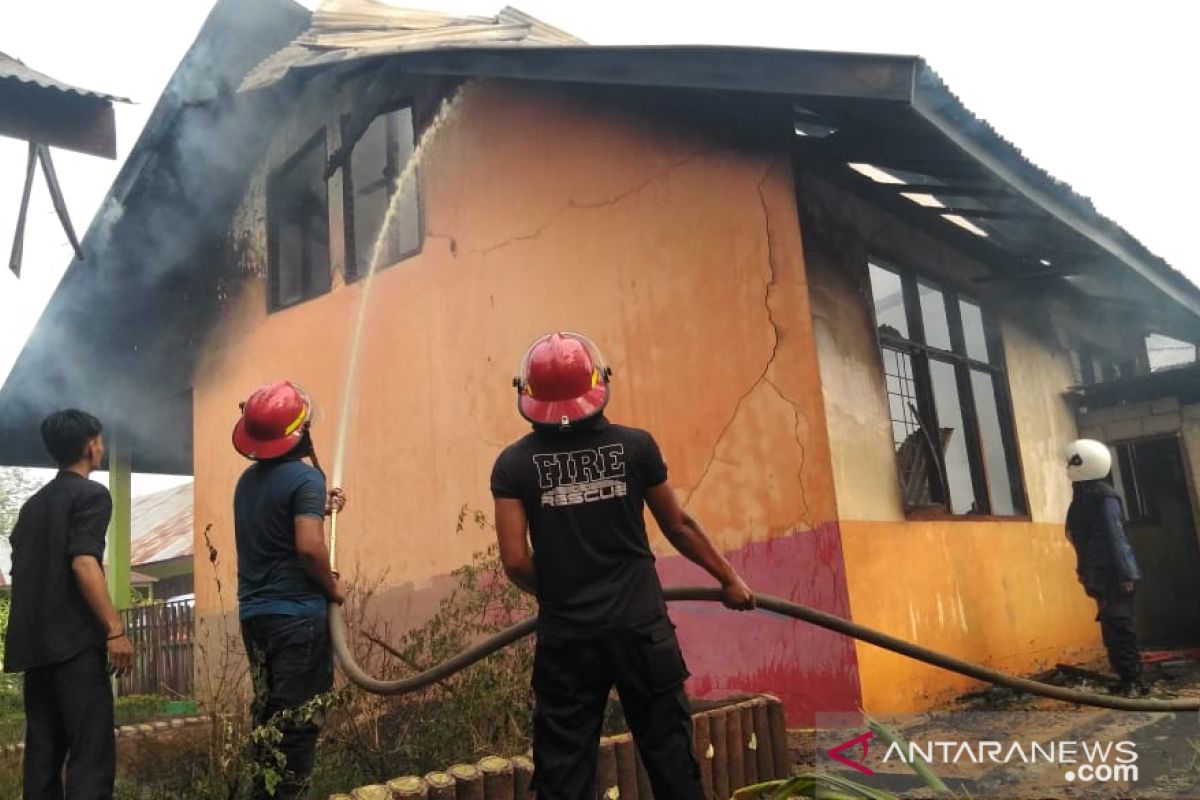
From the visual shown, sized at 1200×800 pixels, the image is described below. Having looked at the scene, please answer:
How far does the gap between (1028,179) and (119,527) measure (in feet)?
33.5

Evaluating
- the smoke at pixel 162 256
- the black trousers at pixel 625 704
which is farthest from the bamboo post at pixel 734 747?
the smoke at pixel 162 256

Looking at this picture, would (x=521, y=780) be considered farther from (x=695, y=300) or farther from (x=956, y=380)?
(x=956, y=380)

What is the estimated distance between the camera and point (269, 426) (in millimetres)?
3561

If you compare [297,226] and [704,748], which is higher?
[297,226]

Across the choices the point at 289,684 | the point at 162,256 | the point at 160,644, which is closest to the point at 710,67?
the point at 289,684

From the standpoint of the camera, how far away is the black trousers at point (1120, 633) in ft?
19.5

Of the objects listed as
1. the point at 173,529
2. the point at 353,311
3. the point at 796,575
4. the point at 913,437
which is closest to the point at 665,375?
the point at 796,575

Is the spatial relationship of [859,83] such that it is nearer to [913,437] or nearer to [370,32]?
[913,437]

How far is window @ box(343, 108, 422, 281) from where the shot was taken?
305 inches

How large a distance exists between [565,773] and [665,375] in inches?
140

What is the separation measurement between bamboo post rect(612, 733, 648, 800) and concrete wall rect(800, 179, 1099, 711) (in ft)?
6.64

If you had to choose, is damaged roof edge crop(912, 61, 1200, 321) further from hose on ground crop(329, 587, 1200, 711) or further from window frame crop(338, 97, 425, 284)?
window frame crop(338, 97, 425, 284)

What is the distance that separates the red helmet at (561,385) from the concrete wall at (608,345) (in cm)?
278

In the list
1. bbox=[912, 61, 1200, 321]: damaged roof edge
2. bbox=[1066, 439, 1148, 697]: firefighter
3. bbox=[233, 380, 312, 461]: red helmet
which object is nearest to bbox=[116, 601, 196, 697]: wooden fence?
bbox=[233, 380, 312, 461]: red helmet
